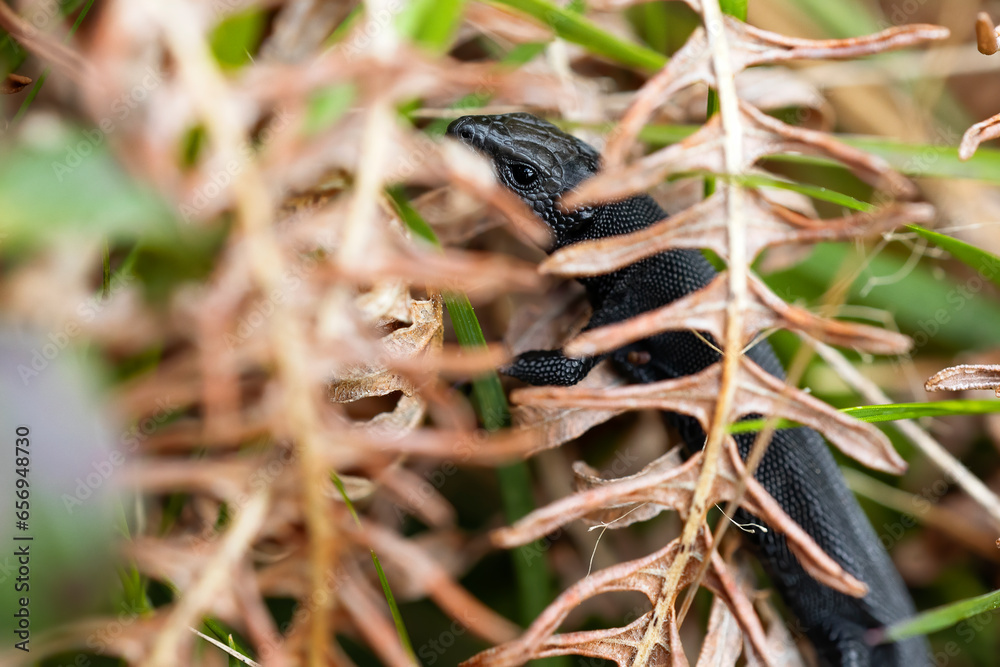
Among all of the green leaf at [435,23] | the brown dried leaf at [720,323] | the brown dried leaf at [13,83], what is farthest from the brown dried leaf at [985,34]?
the brown dried leaf at [13,83]

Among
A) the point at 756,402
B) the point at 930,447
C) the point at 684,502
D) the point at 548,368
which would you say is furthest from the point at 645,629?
the point at 930,447

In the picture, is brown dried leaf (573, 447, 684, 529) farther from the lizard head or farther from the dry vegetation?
the lizard head

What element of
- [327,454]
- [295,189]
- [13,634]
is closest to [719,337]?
[327,454]

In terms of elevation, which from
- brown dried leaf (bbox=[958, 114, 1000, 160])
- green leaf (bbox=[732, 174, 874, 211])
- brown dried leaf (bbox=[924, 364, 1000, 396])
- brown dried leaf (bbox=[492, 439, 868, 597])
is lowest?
brown dried leaf (bbox=[492, 439, 868, 597])

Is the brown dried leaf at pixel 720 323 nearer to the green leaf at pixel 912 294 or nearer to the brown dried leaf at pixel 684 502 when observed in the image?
the brown dried leaf at pixel 684 502

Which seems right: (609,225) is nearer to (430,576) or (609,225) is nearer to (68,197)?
(430,576)

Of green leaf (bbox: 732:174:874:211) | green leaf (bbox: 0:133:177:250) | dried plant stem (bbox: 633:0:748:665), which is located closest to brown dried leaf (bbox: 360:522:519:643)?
dried plant stem (bbox: 633:0:748:665)
